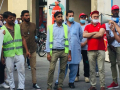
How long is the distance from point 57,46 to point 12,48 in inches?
→ 44.9

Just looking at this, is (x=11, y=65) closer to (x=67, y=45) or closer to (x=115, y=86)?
(x=67, y=45)

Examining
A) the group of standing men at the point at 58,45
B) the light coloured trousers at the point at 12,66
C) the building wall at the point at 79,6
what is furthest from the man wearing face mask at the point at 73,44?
the building wall at the point at 79,6

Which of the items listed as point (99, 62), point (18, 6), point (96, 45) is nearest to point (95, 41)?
point (96, 45)

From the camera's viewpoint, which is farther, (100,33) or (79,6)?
(79,6)

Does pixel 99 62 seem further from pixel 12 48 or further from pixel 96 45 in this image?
pixel 12 48

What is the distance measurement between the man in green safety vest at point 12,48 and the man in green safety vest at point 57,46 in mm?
712

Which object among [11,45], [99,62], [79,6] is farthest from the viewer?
[79,6]

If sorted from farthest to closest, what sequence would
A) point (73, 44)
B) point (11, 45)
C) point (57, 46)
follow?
point (73, 44) → point (57, 46) → point (11, 45)

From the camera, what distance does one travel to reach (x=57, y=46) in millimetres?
8469

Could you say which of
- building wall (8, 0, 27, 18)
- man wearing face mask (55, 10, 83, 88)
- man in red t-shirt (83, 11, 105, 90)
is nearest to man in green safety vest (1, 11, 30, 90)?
man wearing face mask (55, 10, 83, 88)

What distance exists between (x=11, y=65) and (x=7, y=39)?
2.15 ft

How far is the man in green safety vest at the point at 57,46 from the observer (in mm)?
8469

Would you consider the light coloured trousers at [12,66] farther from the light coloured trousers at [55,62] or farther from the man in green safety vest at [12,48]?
the light coloured trousers at [55,62]

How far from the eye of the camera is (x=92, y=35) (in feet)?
28.1
